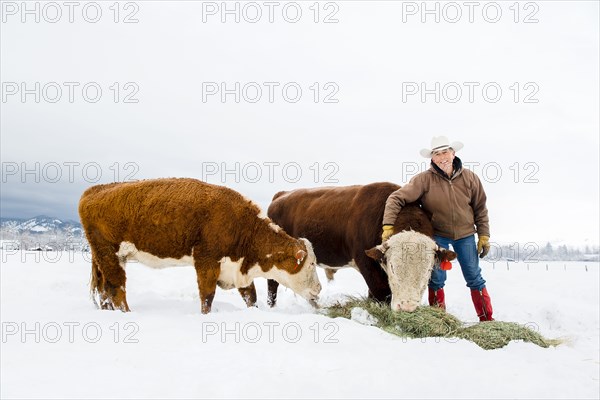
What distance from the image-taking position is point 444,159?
6871mm

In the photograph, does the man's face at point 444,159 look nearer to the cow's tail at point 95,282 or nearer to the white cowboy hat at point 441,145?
the white cowboy hat at point 441,145

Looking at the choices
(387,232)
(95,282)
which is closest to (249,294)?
(95,282)

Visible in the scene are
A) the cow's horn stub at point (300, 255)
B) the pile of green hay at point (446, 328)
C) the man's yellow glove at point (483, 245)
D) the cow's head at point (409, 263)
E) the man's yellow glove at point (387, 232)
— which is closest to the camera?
the pile of green hay at point (446, 328)

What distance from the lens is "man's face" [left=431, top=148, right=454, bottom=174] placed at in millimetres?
6863

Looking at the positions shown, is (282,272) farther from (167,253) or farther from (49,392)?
(49,392)

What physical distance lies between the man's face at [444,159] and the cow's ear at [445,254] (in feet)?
4.22

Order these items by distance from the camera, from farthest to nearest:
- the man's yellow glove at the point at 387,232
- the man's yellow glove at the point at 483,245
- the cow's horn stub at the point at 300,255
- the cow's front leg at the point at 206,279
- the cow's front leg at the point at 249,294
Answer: the cow's front leg at the point at 249,294, the cow's horn stub at the point at 300,255, the man's yellow glove at the point at 483,245, the cow's front leg at the point at 206,279, the man's yellow glove at the point at 387,232

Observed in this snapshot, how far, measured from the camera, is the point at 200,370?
3.69 metres

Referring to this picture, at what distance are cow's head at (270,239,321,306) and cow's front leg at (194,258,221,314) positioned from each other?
99cm

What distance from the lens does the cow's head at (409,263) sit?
5906 millimetres

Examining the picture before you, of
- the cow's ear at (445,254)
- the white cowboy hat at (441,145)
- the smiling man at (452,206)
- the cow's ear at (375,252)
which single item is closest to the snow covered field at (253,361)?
the cow's ear at (375,252)

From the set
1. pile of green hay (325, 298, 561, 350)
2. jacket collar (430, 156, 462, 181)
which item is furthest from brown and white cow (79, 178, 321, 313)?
jacket collar (430, 156, 462, 181)

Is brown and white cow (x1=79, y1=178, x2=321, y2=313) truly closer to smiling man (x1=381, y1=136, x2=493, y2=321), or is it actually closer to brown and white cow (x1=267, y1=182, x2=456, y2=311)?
brown and white cow (x1=267, y1=182, x2=456, y2=311)

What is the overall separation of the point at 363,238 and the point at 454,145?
6.28 ft
